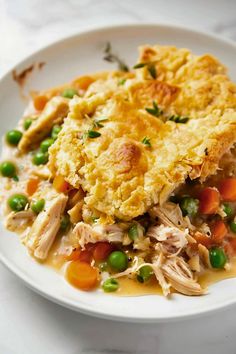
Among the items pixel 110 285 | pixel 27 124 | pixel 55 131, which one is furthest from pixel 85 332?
pixel 27 124

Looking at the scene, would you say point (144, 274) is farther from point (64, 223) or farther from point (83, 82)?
point (83, 82)

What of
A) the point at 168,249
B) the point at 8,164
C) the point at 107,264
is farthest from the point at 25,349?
the point at 8,164

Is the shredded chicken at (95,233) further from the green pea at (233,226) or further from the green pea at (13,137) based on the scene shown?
the green pea at (13,137)

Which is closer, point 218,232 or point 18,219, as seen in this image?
point 218,232

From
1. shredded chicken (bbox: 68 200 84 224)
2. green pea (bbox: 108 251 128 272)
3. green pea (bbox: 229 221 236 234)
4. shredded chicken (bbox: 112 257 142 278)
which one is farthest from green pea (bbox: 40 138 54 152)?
green pea (bbox: 229 221 236 234)

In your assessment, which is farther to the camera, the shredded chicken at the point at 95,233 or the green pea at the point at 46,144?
the green pea at the point at 46,144

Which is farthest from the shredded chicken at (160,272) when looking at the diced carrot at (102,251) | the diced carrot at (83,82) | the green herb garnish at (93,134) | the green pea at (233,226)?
the diced carrot at (83,82)

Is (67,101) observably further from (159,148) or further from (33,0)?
(33,0)
